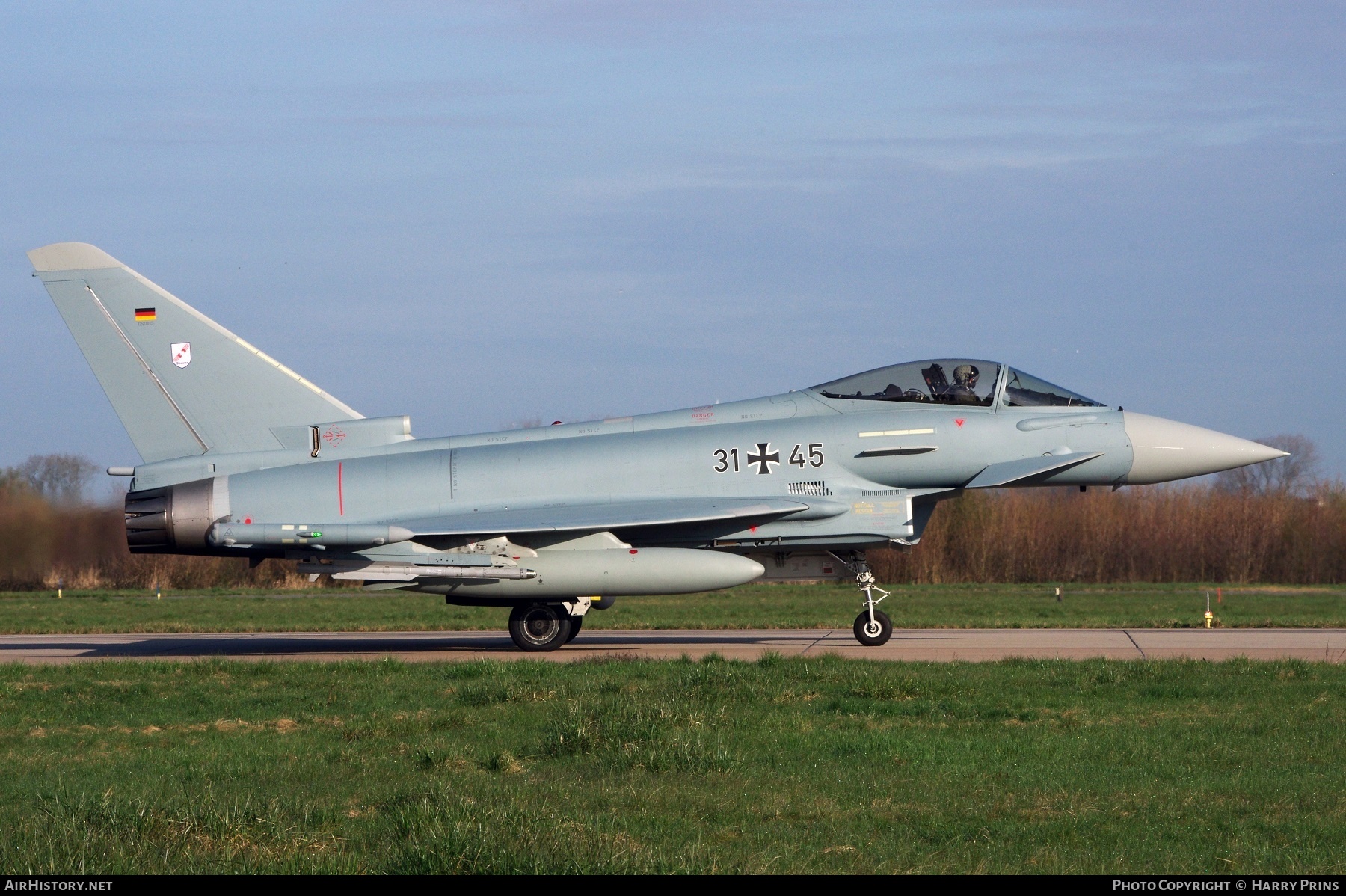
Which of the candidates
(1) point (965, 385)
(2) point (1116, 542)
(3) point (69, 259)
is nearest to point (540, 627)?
(1) point (965, 385)

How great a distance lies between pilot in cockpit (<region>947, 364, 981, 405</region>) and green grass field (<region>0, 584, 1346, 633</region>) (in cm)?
700

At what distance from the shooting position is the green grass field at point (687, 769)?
5.91 meters

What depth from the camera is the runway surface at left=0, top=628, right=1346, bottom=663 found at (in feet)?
53.3

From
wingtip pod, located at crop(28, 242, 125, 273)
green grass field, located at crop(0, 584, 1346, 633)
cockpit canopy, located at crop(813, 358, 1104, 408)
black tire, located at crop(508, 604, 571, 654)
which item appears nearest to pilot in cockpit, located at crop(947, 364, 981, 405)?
cockpit canopy, located at crop(813, 358, 1104, 408)

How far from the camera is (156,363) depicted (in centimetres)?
1722

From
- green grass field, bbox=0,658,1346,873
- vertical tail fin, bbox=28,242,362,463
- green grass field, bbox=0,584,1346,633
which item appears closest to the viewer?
green grass field, bbox=0,658,1346,873

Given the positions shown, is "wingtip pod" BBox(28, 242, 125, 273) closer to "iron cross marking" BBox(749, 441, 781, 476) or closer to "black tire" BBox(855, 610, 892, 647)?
"iron cross marking" BBox(749, 441, 781, 476)

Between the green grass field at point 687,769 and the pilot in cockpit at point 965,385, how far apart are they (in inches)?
163

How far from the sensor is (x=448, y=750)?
8.73 meters

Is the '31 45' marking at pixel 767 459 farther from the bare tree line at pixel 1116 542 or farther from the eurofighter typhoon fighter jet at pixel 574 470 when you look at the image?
the bare tree line at pixel 1116 542

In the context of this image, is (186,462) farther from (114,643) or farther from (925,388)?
(925,388)

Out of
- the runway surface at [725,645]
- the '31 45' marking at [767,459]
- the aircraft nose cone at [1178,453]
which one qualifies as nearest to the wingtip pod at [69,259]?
the runway surface at [725,645]
